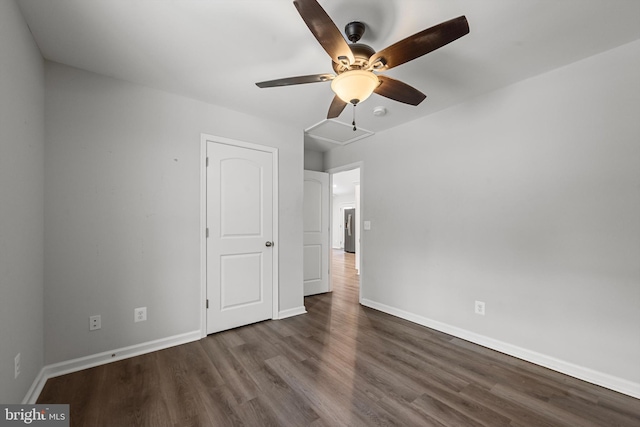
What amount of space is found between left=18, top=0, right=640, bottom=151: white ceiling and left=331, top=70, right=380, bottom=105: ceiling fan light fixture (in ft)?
1.25

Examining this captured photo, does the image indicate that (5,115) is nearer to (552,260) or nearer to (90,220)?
(90,220)

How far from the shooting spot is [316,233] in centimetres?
439

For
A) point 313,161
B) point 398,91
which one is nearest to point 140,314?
point 398,91

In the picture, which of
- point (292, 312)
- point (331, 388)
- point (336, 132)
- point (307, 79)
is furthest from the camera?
point (336, 132)

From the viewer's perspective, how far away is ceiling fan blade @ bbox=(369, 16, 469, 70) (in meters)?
1.27

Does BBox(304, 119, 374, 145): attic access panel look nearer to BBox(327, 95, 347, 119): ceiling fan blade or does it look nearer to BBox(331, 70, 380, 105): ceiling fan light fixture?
BBox(327, 95, 347, 119): ceiling fan blade

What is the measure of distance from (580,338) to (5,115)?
4.10m

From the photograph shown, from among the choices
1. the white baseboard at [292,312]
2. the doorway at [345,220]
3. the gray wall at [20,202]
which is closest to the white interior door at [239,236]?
the white baseboard at [292,312]

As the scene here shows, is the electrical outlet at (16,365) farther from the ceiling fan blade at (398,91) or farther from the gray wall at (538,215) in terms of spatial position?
the gray wall at (538,215)

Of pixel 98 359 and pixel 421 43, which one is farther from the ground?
pixel 421 43

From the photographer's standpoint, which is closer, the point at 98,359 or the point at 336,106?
the point at 336,106

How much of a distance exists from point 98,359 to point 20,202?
1.43 metres

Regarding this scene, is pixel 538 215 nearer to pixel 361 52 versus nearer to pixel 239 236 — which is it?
pixel 361 52

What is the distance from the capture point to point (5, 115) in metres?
1.43
